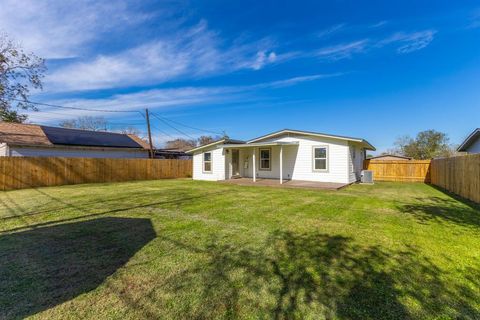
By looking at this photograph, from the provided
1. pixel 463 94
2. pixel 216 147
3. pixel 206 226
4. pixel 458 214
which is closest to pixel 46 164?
pixel 216 147

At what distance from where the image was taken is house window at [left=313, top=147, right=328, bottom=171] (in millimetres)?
13055

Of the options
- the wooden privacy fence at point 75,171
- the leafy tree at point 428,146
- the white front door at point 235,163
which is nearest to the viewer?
the wooden privacy fence at point 75,171

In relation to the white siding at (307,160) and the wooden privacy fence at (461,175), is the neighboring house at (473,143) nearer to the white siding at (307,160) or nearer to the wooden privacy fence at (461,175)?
the wooden privacy fence at (461,175)

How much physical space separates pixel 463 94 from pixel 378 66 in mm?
6457

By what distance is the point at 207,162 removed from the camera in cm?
1631

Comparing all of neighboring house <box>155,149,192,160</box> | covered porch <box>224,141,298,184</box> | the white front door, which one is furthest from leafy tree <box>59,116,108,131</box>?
covered porch <box>224,141,298,184</box>

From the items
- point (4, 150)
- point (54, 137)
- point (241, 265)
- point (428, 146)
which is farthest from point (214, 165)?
point (428, 146)

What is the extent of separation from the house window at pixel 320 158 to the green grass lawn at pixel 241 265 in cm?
707

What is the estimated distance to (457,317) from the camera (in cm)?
217

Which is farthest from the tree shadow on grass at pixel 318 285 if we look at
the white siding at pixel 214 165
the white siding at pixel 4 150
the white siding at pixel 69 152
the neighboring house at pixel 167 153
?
the neighboring house at pixel 167 153

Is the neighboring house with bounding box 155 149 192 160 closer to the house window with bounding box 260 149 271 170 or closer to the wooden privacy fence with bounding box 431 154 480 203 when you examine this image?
the house window with bounding box 260 149 271 170

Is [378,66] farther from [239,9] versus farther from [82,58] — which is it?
[82,58]

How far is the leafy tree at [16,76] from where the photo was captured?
15.9 metres

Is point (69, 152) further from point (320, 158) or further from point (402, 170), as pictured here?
point (402, 170)
